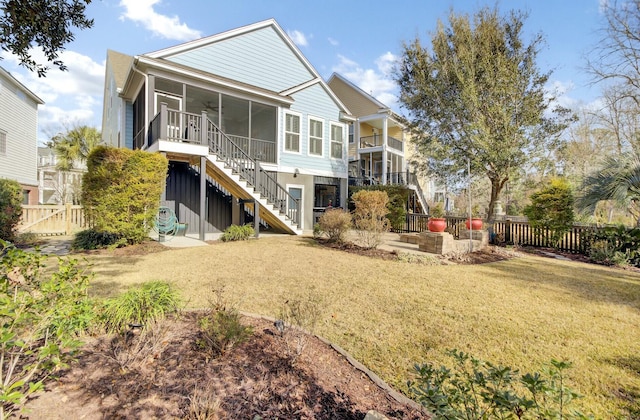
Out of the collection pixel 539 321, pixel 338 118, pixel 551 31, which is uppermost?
pixel 551 31

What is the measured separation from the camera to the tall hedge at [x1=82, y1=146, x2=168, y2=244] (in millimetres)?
8039

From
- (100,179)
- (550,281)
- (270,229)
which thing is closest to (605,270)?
(550,281)

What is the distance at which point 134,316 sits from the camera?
3139mm

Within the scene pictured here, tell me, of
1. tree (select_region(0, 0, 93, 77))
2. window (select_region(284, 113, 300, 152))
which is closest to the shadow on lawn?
tree (select_region(0, 0, 93, 77))

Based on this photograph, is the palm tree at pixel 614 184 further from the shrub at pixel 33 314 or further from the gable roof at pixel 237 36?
the shrub at pixel 33 314

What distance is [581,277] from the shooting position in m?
6.68

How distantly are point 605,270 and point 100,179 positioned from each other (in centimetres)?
1375

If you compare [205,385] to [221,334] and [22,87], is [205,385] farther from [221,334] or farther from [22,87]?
[22,87]

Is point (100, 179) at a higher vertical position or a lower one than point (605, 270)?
higher

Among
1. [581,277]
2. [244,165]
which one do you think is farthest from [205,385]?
[244,165]

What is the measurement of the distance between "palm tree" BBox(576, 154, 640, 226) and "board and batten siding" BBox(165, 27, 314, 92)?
522 inches

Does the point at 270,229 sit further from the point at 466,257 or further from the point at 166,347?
the point at 166,347

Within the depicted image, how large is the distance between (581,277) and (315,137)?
11926mm

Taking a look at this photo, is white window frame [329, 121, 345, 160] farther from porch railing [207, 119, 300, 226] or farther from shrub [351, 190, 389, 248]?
shrub [351, 190, 389, 248]
